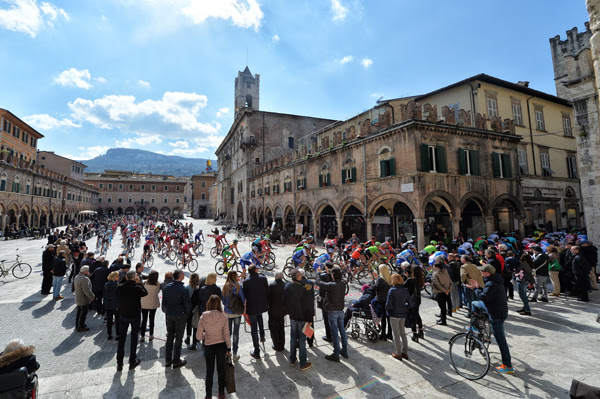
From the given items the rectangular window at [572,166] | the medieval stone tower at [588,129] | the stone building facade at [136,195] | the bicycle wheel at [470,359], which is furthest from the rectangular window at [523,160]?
the stone building facade at [136,195]

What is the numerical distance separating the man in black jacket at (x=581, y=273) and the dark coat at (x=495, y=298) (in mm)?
6877

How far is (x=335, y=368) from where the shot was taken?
5129mm

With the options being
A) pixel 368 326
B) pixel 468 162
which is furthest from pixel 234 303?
pixel 468 162

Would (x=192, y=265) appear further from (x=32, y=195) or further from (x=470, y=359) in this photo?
(x=32, y=195)

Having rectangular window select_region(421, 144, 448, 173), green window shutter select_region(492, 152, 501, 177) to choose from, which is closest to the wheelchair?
rectangular window select_region(421, 144, 448, 173)

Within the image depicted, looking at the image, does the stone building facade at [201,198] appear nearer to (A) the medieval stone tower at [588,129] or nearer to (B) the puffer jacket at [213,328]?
(A) the medieval stone tower at [588,129]

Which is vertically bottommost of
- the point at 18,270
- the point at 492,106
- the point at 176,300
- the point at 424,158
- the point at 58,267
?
the point at 18,270

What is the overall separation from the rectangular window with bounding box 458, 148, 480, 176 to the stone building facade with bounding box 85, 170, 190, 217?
2894 inches

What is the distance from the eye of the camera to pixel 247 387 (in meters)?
4.55

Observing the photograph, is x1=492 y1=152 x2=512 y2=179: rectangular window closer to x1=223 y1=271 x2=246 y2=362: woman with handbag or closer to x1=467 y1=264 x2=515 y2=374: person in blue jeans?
x1=467 y1=264 x2=515 y2=374: person in blue jeans

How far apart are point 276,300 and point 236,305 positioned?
2.79 ft

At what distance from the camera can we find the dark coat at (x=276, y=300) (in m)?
5.74

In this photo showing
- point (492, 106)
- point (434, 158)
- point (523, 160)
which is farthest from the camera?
point (523, 160)

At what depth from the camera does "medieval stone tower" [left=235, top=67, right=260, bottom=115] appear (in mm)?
59625
